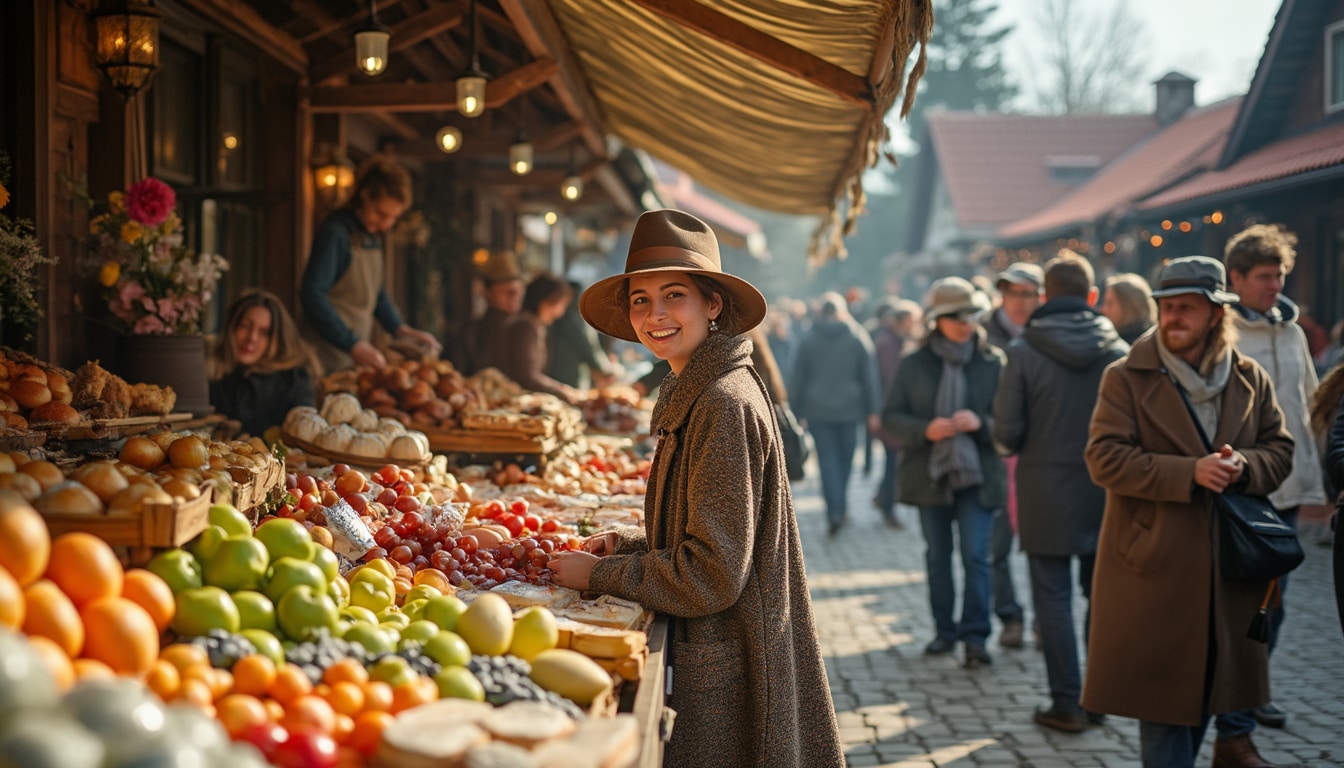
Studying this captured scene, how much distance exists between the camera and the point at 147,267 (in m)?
4.89

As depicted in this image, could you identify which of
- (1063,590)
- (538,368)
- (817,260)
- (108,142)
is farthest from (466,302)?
(1063,590)

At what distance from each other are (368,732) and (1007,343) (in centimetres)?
600

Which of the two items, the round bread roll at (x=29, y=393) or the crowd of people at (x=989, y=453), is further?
the round bread roll at (x=29, y=393)

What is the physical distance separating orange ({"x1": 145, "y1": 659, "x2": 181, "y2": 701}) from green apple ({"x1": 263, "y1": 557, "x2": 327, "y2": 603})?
0.41m

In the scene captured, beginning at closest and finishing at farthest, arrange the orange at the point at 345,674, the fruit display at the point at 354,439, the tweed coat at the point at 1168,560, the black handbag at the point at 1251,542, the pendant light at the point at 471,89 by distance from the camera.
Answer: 1. the orange at the point at 345,674
2. the black handbag at the point at 1251,542
3. the tweed coat at the point at 1168,560
4. the fruit display at the point at 354,439
5. the pendant light at the point at 471,89

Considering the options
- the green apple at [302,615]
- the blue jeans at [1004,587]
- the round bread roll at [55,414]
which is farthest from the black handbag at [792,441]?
the green apple at [302,615]

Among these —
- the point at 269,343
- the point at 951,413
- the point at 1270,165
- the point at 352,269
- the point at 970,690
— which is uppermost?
the point at 1270,165

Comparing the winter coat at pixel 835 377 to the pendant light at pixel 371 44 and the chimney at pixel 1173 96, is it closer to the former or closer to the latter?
the pendant light at pixel 371 44

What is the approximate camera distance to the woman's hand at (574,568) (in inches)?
118

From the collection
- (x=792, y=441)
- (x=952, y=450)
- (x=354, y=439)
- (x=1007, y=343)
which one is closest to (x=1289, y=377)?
(x=952, y=450)

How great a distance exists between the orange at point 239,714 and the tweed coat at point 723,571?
1.20 meters

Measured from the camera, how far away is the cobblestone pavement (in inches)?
201

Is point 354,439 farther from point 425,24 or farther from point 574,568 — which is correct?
point 425,24

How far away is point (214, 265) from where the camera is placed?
16.9 ft
